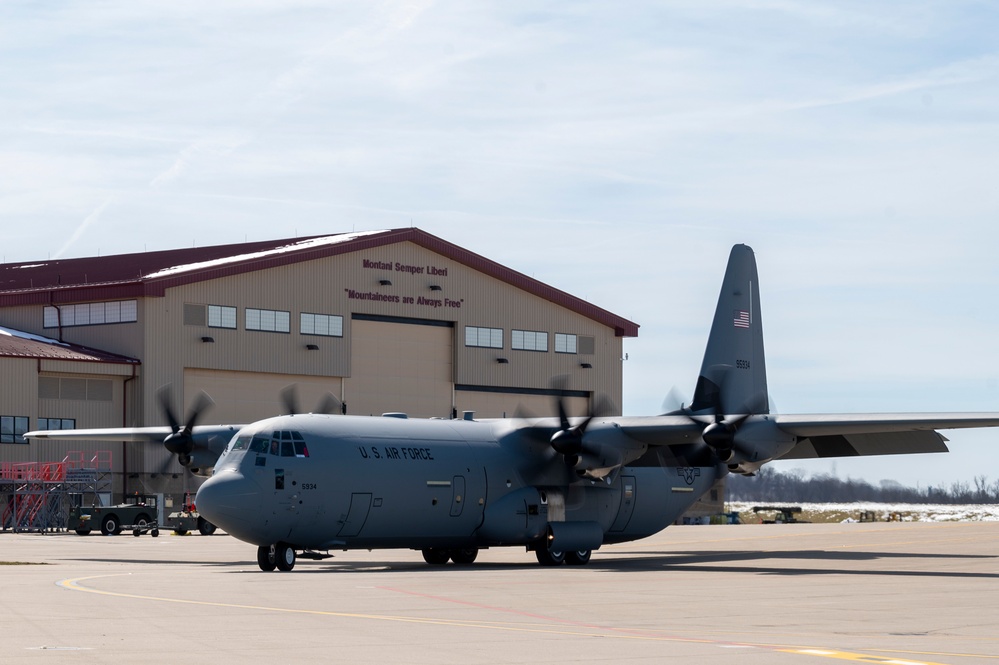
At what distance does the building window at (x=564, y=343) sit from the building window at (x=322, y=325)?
14.6m

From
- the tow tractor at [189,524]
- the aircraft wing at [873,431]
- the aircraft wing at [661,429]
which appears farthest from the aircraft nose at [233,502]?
the tow tractor at [189,524]

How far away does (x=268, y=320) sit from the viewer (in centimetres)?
6888

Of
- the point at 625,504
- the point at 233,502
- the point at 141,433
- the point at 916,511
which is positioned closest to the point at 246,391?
the point at 141,433

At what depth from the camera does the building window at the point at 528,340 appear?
77562 mm

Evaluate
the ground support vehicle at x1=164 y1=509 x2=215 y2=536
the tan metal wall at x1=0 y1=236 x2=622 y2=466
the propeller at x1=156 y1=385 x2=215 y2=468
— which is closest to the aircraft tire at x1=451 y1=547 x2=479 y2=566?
the propeller at x1=156 y1=385 x2=215 y2=468

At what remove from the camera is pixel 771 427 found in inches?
1266

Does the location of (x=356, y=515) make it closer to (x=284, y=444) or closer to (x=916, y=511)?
(x=284, y=444)

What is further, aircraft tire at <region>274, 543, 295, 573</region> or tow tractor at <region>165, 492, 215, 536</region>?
tow tractor at <region>165, 492, 215, 536</region>

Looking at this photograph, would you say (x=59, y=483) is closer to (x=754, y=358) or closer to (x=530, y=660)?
(x=754, y=358)

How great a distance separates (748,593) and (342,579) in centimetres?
815

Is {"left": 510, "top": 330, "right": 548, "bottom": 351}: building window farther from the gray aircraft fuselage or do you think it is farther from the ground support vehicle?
the gray aircraft fuselage

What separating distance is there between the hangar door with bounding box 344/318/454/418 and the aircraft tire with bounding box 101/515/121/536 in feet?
57.4

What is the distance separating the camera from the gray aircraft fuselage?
95.8 feet

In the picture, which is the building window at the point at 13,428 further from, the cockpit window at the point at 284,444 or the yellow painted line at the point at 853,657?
the yellow painted line at the point at 853,657
